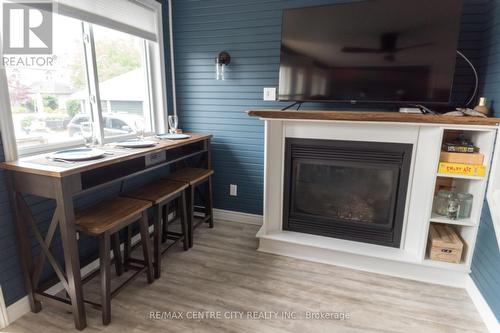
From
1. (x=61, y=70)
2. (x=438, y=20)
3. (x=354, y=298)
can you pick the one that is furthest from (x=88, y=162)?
(x=438, y=20)

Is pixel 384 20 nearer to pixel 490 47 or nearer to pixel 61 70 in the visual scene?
A: pixel 490 47

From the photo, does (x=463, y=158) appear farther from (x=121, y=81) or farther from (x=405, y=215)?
(x=121, y=81)

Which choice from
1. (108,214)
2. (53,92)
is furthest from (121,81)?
(108,214)

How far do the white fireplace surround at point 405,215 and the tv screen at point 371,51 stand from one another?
224 mm

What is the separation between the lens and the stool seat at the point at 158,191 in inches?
79.2

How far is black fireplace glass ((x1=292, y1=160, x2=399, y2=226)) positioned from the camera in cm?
225

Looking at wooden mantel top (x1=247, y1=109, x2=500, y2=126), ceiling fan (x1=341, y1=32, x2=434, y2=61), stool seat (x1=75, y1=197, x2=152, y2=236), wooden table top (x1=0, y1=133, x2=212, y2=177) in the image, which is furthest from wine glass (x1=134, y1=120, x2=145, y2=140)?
ceiling fan (x1=341, y1=32, x2=434, y2=61)

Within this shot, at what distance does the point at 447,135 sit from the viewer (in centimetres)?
217

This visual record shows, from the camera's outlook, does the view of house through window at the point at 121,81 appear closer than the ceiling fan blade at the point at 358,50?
No

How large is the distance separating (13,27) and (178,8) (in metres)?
1.48

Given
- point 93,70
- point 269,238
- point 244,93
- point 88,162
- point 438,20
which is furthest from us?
point 244,93

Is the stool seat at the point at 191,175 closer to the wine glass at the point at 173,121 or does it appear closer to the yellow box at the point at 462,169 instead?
the wine glass at the point at 173,121

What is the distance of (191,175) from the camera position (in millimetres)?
2531

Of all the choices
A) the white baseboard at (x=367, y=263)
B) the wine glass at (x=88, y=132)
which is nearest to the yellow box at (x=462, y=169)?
the white baseboard at (x=367, y=263)
